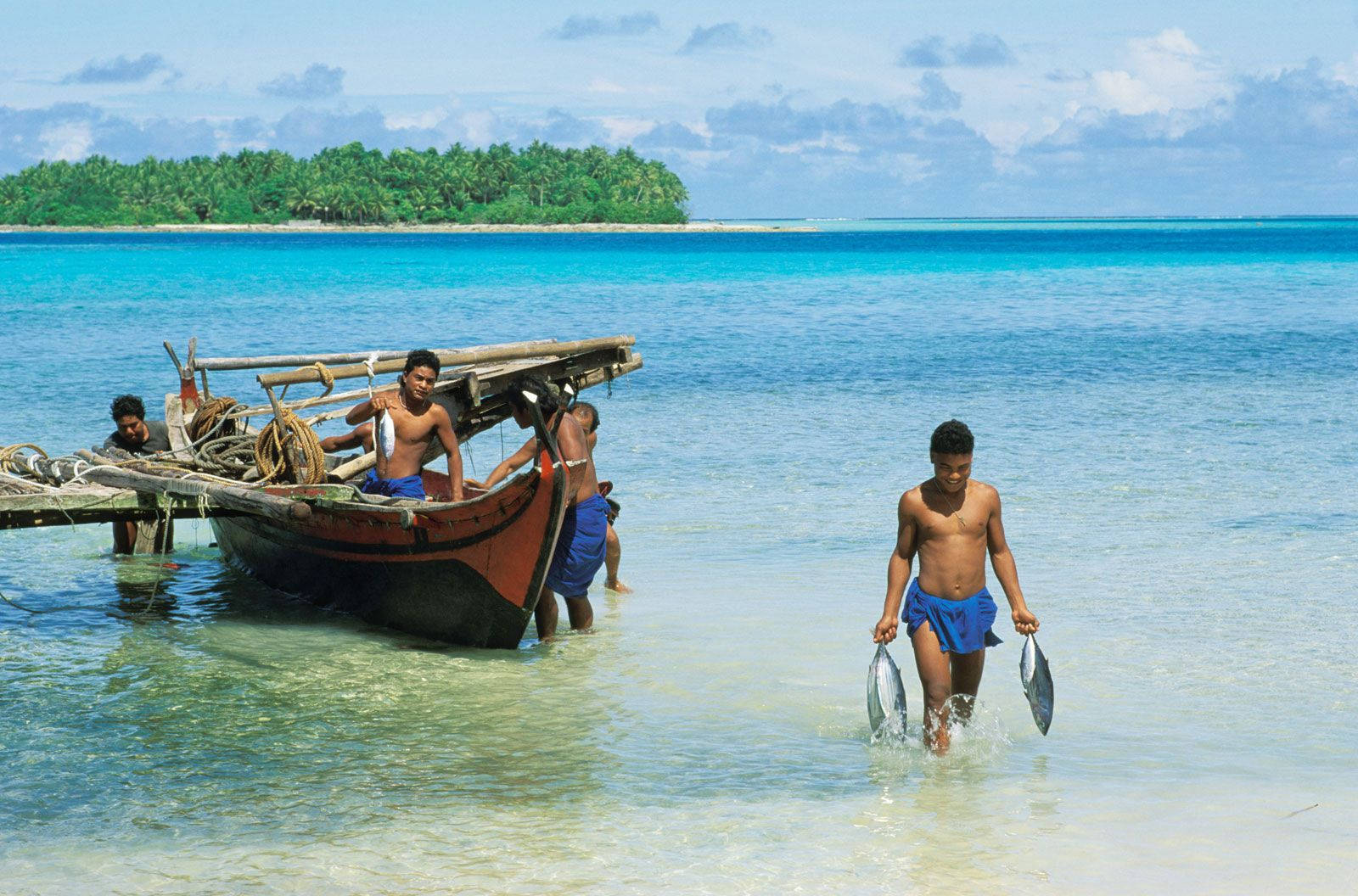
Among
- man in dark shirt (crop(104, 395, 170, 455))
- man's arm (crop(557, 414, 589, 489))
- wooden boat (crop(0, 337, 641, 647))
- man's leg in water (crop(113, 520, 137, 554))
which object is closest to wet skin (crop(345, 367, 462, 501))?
wooden boat (crop(0, 337, 641, 647))

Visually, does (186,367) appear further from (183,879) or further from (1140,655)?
(1140,655)

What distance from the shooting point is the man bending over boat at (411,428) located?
7730 mm

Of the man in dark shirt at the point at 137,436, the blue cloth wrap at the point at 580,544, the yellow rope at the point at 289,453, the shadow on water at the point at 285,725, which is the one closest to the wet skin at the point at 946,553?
the shadow on water at the point at 285,725

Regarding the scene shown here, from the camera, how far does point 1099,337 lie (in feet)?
102

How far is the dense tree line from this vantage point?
497 feet

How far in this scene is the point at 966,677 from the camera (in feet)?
19.0

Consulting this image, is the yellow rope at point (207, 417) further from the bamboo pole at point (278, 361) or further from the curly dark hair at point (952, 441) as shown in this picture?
the curly dark hair at point (952, 441)

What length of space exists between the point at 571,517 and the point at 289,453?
203cm

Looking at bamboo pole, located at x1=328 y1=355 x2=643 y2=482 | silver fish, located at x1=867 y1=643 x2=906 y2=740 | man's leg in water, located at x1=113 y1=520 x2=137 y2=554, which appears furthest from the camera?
man's leg in water, located at x1=113 y1=520 x2=137 y2=554

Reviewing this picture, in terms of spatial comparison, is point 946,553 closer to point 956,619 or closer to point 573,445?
point 956,619

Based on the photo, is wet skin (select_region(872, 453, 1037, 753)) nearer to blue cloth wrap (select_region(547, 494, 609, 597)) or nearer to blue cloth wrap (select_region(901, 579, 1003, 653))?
blue cloth wrap (select_region(901, 579, 1003, 653))

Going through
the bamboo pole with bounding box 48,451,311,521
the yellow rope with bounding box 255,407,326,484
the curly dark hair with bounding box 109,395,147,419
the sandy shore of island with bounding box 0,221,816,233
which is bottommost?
the bamboo pole with bounding box 48,451,311,521

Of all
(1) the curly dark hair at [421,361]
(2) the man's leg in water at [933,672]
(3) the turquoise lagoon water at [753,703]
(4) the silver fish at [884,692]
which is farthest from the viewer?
(1) the curly dark hair at [421,361]

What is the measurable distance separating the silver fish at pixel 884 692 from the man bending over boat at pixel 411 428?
9.29 feet
